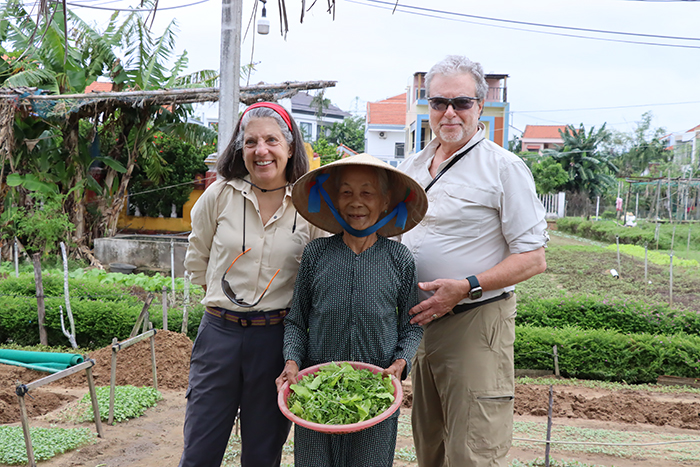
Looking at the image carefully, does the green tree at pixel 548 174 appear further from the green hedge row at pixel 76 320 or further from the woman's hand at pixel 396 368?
the woman's hand at pixel 396 368

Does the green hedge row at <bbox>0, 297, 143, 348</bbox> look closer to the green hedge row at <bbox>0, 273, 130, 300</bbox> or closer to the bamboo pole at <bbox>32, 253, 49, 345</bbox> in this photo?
the bamboo pole at <bbox>32, 253, 49, 345</bbox>

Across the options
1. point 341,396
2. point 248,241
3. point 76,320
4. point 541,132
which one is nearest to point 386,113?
point 541,132

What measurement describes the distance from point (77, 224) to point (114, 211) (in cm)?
105

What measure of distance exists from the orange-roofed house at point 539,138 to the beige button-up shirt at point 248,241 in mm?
45394

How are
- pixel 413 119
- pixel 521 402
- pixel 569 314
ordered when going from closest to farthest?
pixel 521 402 → pixel 569 314 → pixel 413 119

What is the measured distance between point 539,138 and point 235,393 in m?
47.8

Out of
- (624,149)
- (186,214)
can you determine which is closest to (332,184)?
(186,214)

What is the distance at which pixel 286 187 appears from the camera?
2574 mm

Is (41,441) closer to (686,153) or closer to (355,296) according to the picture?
(355,296)

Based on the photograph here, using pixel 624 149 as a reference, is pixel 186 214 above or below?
below

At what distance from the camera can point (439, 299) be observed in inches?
92.1

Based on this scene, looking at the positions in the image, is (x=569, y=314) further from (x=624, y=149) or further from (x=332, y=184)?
(x=624, y=149)

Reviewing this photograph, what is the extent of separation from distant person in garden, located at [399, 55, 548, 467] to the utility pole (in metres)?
3.32

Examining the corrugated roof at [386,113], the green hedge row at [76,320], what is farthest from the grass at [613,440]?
the corrugated roof at [386,113]
